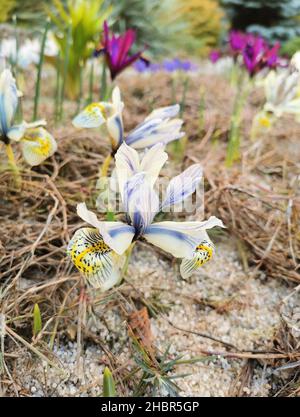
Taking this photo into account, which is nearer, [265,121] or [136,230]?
[136,230]

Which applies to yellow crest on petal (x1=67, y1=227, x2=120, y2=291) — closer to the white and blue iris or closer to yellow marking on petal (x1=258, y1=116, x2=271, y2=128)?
the white and blue iris

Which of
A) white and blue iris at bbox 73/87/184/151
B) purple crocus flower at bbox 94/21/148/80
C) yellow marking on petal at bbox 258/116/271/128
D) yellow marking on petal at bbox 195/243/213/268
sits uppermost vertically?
purple crocus flower at bbox 94/21/148/80

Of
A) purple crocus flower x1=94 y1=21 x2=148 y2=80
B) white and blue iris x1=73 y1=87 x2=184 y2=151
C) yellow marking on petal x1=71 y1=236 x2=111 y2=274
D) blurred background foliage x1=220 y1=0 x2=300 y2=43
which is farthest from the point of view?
blurred background foliage x1=220 y1=0 x2=300 y2=43

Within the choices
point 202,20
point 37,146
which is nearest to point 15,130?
point 37,146

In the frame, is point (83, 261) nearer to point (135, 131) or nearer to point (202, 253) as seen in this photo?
point (202, 253)

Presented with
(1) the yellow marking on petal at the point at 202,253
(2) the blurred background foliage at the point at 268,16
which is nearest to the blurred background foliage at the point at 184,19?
(2) the blurred background foliage at the point at 268,16

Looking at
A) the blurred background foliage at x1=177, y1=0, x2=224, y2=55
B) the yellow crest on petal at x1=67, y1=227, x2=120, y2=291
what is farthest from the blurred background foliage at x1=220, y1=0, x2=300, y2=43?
the yellow crest on petal at x1=67, y1=227, x2=120, y2=291

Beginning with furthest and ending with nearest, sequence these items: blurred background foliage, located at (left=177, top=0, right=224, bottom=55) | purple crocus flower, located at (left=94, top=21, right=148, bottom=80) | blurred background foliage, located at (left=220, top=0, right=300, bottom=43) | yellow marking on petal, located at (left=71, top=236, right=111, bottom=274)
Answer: blurred background foliage, located at (left=220, top=0, right=300, bottom=43)
blurred background foliage, located at (left=177, top=0, right=224, bottom=55)
purple crocus flower, located at (left=94, top=21, right=148, bottom=80)
yellow marking on petal, located at (left=71, top=236, right=111, bottom=274)

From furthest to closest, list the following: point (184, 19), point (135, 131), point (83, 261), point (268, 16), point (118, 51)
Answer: point (268, 16)
point (184, 19)
point (118, 51)
point (135, 131)
point (83, 261)
